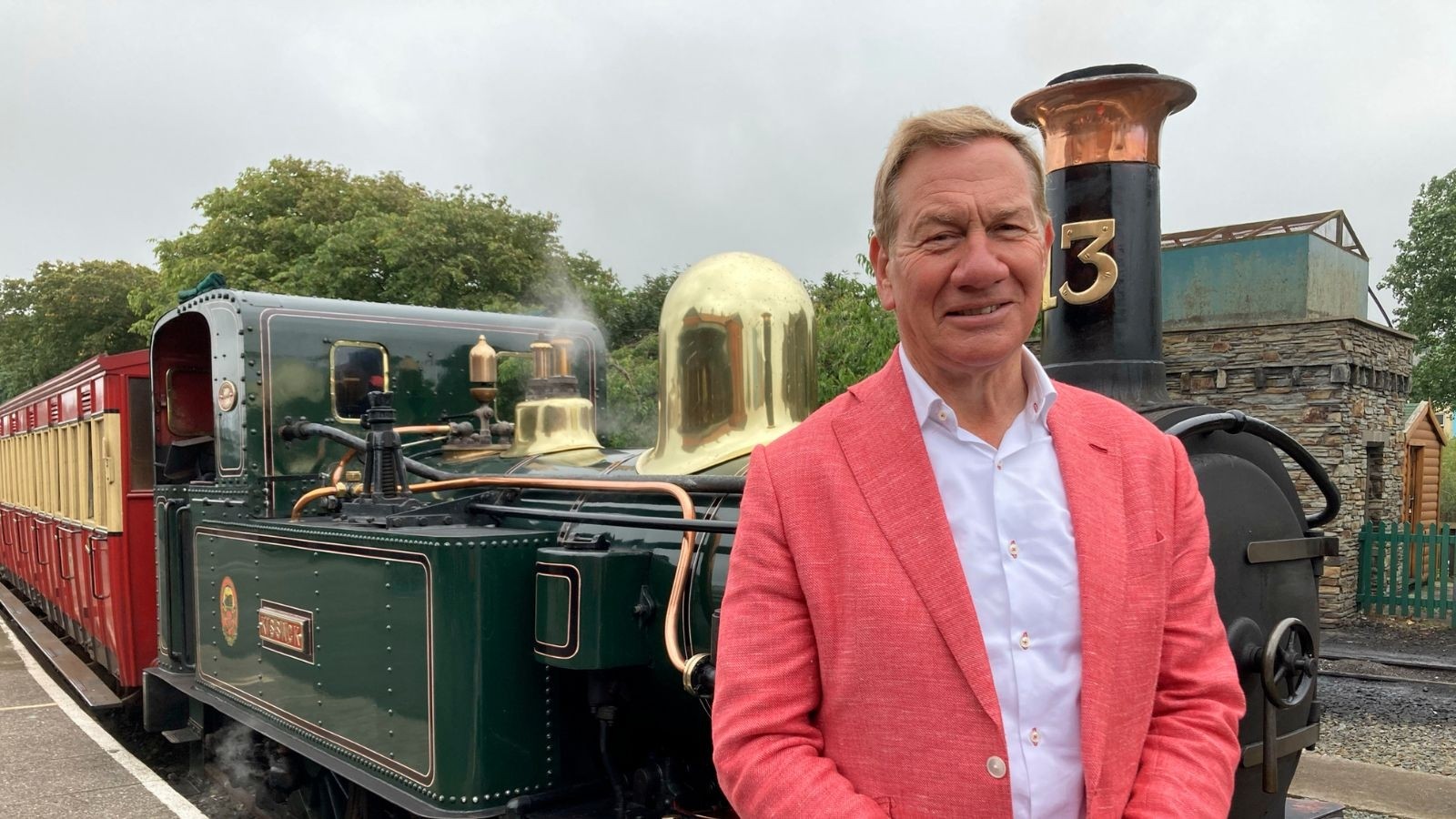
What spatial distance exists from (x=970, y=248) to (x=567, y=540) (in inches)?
91.4

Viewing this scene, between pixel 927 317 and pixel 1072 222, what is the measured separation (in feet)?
6.20

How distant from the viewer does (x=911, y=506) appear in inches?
49.8

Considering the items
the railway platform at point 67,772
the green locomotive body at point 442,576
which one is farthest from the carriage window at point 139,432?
the green locomotive body at point 442,576

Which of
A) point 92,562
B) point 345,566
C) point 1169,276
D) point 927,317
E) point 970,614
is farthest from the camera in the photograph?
point 1169,276

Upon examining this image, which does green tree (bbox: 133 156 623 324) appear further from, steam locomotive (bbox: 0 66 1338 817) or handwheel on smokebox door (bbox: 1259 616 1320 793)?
handwheel on smokebox door (bbox: 1259 616 1320 793)

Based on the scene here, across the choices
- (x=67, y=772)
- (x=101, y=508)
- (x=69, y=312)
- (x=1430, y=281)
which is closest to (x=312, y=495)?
(x=67, y=772)

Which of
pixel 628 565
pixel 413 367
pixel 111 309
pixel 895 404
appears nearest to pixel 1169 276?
pixel 413 367

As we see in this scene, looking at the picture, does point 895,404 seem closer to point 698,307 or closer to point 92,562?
point 698,307

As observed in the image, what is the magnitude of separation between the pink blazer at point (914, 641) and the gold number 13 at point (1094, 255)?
1639 millimetres

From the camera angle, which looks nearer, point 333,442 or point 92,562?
point 333,442

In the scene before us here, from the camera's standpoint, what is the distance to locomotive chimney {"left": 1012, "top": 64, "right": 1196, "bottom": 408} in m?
2.91

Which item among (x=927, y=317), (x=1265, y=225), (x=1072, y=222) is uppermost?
(x=1265, y=225)

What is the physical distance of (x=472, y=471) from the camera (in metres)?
4.42

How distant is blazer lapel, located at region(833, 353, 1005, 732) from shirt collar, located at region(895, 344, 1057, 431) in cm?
1
